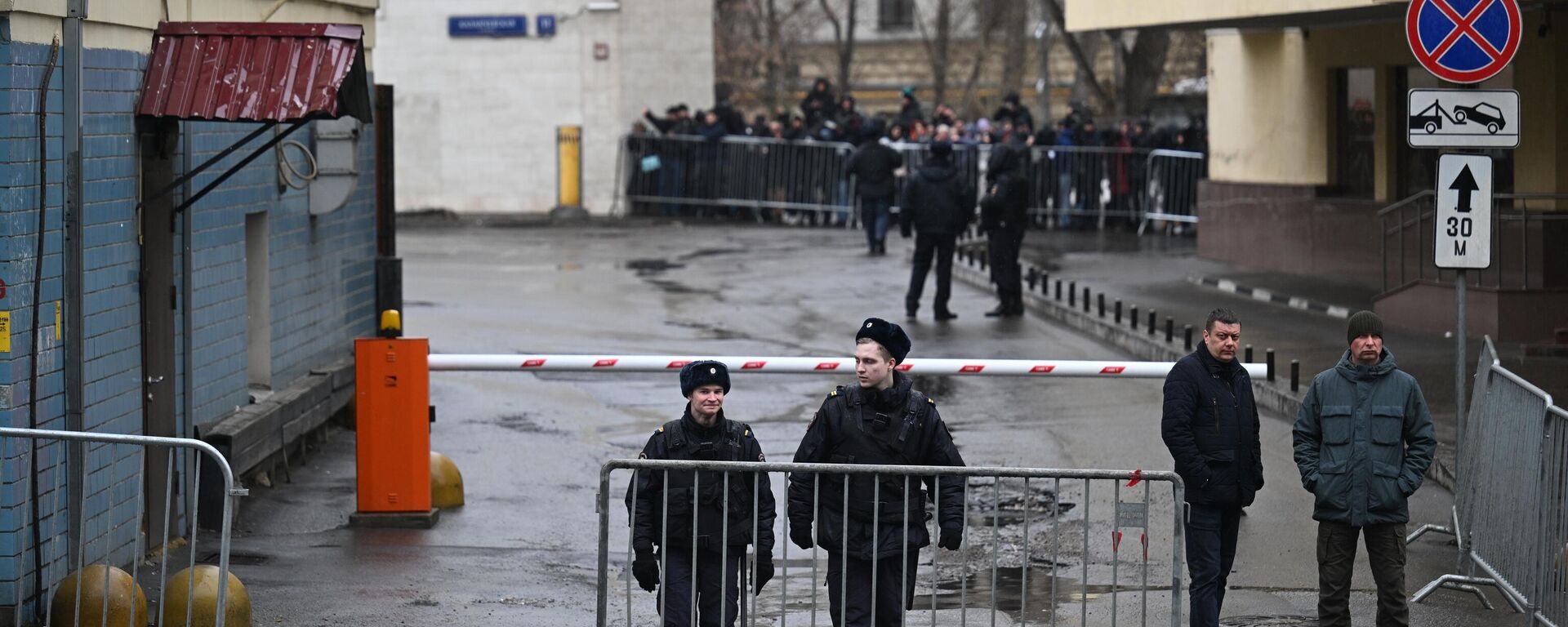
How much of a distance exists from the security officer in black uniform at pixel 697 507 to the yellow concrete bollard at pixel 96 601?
2.04 metres

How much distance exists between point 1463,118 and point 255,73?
559 cm

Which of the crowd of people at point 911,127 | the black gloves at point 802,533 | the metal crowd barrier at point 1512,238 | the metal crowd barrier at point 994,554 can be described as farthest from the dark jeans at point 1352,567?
the crowd of people at point 911,127

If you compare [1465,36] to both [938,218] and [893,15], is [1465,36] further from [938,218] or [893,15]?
[893,15]

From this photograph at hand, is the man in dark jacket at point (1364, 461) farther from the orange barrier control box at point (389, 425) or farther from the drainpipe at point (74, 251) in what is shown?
the drainpipe at point (74, 251)

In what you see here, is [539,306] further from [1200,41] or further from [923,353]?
[1200,41]

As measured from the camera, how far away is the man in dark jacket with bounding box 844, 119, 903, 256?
25203 millimetres

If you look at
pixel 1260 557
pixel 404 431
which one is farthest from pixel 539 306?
pixel 1260 557

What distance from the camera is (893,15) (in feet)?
202

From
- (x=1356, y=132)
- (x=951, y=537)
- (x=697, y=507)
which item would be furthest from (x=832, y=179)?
(x=951, y=537)

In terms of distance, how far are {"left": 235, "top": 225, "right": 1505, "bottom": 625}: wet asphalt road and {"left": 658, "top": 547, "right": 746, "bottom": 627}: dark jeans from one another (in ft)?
3.75

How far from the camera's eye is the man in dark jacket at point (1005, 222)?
61.2ft

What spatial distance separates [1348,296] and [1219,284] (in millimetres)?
1978

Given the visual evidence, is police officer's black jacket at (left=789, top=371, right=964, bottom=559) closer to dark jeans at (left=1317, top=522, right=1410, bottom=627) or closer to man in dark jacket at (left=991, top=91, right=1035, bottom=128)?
dark jeans at (left=1317, top=522, right=1410, bottom=627)

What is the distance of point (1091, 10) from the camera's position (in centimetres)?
2148
